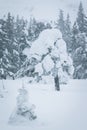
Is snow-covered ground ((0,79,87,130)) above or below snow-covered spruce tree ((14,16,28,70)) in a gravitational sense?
below

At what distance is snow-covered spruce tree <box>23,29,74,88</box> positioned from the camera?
27.9 metres

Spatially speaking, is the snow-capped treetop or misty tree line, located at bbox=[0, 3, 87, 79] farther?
misty tree line, located at bbox=[0, 3, 87, 79]

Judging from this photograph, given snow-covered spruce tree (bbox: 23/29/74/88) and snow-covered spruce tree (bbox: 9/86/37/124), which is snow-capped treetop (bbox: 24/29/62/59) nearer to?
snow-covered spruce tree (bbox: 23/29/74/88)

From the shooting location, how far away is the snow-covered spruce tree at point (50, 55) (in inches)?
1100

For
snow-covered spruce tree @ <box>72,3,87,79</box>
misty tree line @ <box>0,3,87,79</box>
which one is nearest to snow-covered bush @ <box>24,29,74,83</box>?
misty tree line @ <box>0,3,87,79</box>

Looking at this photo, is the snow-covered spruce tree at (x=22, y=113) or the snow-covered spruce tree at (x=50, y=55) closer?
the snow-covered spruce tree at (x=22, y=113)

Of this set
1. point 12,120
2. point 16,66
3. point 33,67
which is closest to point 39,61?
point 33,67

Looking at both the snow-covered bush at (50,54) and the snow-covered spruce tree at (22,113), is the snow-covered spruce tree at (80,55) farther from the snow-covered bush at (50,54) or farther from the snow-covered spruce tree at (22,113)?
the snow-covered spruce tree at (22,113)

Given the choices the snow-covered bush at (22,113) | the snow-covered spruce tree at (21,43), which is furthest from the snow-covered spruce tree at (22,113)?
the snow-covered spruce tree at (21,43)

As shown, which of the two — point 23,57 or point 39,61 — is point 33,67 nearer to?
point 39,61

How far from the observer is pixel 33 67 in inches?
1176

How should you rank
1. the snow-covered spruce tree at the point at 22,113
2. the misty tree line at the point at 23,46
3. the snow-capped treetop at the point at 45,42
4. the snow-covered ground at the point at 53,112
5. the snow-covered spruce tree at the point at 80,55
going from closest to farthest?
the snow-covered ground at the point at 53,112
the snow-covered spruce tree at the point at 22,113
the snow-capped treetop at the point at 45,42
the misty tree line at the point at 23,46
the snow-covered spruce tree at the point at 80,55

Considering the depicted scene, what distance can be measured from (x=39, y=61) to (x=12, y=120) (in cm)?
1426

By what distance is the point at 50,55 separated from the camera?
28156 mm
